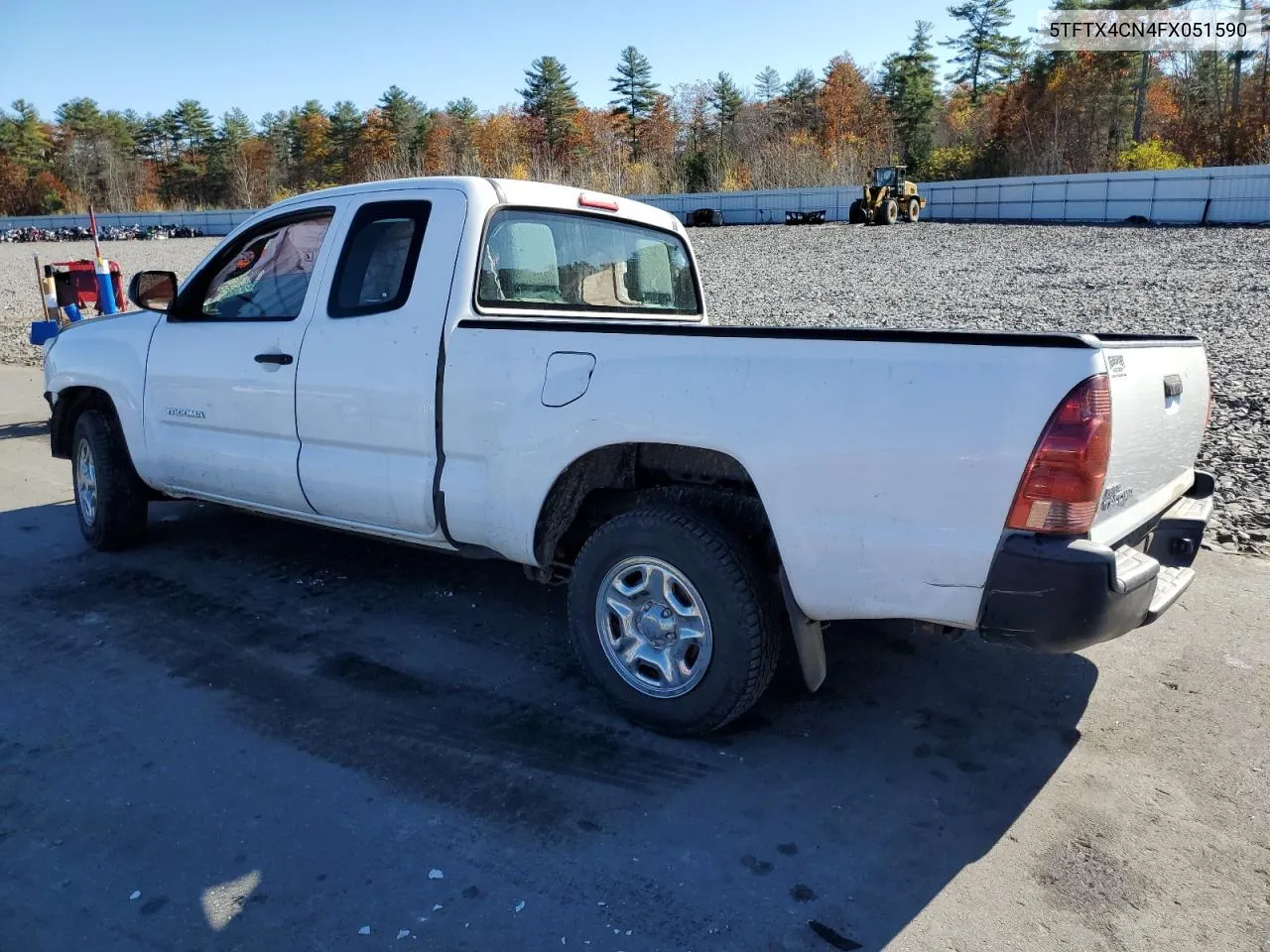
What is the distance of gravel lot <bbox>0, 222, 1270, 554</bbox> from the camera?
25.5ft

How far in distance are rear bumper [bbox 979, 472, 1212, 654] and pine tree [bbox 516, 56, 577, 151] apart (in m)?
87.2

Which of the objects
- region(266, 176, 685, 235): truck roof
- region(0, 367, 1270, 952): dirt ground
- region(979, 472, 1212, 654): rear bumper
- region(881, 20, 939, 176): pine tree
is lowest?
region(0, 367, 1270, 952): dirt ground

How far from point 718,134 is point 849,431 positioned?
274ft

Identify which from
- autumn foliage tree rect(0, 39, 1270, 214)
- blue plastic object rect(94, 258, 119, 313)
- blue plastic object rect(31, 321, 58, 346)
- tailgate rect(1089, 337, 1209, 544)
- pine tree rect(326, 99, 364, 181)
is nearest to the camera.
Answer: tailgate rect(1089, 337, 1209, 544)

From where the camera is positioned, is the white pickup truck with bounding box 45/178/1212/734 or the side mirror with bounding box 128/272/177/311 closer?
the white pickup truck with bounding box 45/178/1212/734

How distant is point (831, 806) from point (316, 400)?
2.83m

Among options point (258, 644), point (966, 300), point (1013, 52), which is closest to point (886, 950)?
point (258, 644)

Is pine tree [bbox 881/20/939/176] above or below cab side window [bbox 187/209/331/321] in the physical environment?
above

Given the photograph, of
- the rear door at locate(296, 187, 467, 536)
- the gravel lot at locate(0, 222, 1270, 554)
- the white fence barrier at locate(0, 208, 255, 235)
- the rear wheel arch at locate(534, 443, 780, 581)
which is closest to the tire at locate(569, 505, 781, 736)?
the rear wheel arch at locate(534, 443, 780, 581)

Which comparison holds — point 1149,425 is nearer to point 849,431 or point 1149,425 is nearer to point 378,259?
point 849,431

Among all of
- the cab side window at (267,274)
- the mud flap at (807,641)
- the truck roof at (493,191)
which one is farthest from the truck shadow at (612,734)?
the truck roof at (493,191)

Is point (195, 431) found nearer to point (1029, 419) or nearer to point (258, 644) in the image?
point (258, 644)

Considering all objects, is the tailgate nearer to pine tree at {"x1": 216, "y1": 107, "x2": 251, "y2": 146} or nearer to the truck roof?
the truck roof

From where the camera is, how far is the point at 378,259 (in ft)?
14.4
